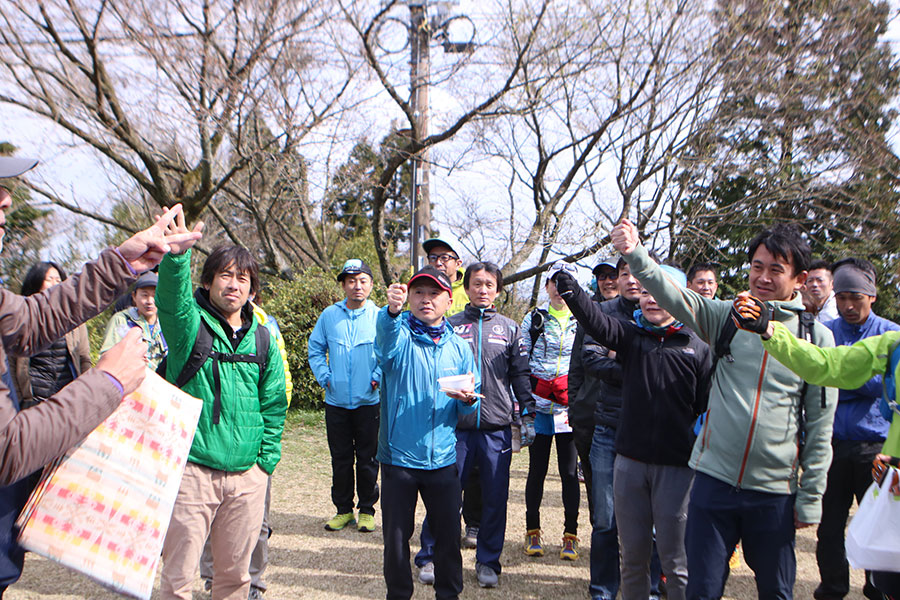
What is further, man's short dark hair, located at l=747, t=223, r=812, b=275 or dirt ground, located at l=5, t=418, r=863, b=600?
dirt ground, located at l=5, t=418, r=863, b=600

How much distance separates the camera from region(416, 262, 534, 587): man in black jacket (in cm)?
439

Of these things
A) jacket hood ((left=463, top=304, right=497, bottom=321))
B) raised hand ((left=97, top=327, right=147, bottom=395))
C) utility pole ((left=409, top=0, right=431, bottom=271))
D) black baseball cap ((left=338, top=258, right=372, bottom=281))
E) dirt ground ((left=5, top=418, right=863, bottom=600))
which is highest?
utility pole ((left=409, top=0, right=431, bottom=271))

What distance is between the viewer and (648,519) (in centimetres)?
333

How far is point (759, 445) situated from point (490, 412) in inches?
77.9

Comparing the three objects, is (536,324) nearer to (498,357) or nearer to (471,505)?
(498,357)

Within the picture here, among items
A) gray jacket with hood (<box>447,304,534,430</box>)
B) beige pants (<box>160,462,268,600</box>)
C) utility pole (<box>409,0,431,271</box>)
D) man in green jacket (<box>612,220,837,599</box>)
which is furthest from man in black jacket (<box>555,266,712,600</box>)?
utility pole (<box>409,0,431,271</box>)

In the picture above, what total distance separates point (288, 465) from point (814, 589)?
5.54 metres

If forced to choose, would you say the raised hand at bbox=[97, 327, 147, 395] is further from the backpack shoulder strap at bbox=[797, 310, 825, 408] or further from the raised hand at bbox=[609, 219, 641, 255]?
the backpack shoulder strap at bbox=[797, 310, 825, 408]

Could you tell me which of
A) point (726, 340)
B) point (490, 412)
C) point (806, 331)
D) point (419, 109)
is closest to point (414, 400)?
point (490, 412)

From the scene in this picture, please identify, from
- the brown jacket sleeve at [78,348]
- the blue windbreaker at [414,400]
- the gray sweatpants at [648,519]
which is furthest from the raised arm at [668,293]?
the brown jacket sleeve at [78,348]

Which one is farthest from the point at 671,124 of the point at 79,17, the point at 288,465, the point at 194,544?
the point at 194,544

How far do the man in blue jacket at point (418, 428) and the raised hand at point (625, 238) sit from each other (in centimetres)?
106

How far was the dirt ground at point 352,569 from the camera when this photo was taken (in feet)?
13.6

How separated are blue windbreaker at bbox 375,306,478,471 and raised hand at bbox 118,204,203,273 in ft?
3.83
